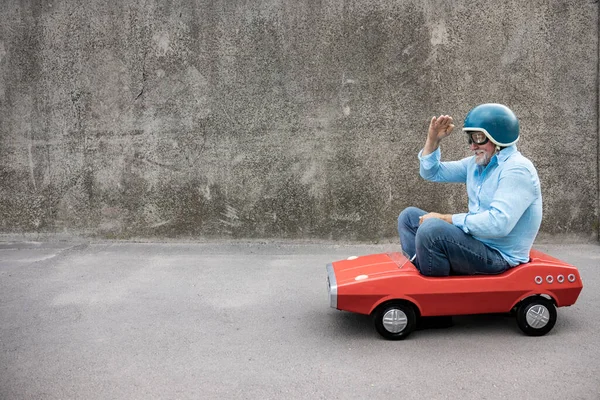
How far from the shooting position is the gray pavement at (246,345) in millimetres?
2203

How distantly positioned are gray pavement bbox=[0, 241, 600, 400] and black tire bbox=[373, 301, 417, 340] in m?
0.06

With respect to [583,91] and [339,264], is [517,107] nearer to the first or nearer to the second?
[583,91]

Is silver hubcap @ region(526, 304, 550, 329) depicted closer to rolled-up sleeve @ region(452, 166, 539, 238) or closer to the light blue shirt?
the light blue shirt

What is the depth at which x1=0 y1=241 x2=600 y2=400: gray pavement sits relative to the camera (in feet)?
Answer: 7.23

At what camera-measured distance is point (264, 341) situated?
8.98 ft

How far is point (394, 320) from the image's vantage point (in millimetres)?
2652

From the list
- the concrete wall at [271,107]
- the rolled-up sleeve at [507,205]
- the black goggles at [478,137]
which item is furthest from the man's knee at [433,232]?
the concrete wall at [271,107]

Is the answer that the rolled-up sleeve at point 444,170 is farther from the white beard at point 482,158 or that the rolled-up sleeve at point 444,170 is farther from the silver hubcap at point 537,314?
the silver hubcap at point 537,314

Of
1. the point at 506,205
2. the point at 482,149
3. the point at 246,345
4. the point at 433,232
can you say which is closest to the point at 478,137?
the point at 482,149

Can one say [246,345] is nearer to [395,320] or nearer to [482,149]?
[395,320]

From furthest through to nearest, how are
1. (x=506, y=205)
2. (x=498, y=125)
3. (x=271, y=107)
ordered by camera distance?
1. (x=271, y=107)
2. (x=498, y=125)
3. (x=506, y=205)

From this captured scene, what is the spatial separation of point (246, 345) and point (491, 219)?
144cm

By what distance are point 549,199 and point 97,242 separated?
4.46 m

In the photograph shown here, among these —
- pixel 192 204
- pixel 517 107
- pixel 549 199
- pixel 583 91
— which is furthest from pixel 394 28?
pixel 192 204
